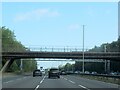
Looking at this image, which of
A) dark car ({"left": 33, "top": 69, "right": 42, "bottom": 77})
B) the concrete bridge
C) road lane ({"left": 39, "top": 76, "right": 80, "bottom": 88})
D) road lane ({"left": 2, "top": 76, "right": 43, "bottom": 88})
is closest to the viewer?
road lane ({"left": 2, "top": 76, "right": 43, "bottom": 88})

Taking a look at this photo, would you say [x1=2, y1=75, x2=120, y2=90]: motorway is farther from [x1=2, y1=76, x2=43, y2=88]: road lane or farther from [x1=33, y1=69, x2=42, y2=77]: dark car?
[x1=33, y1=69, x2=42, y2=77]: dark car

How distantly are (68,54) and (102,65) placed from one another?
194 ft

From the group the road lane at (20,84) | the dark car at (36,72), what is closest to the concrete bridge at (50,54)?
the dark car at (36,72)

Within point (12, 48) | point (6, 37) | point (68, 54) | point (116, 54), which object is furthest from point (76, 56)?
point (6, 37)

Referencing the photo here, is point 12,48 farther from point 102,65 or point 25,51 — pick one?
point 102,65

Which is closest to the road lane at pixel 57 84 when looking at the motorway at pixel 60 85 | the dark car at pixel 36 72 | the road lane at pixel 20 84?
the motorway at pixel 60 85

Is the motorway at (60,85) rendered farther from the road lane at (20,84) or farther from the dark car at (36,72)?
the dark car at (36,72)

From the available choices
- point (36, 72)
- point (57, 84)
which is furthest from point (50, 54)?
point (57, 84)

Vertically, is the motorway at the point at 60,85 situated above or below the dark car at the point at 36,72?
above

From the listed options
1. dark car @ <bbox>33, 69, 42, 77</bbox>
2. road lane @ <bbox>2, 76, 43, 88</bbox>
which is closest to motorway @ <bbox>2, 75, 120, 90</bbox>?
road lane @ <bbox>2, 76, 43, 88</bbox>

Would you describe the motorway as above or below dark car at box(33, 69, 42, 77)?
above

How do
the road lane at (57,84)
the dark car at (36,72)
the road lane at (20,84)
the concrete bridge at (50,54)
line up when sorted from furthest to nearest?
the concrete bridge at (50,54) → the dark car at (36,72) → the road lane at (57,84) → the road lane at (20,84)

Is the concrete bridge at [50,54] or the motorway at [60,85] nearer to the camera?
the motorway at [60,85]

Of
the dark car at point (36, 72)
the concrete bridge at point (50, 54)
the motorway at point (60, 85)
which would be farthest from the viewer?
the concrete bridge at point (50, 54)
